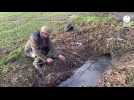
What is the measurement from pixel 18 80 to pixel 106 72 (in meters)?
1.09

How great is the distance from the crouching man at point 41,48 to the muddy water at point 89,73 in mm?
283

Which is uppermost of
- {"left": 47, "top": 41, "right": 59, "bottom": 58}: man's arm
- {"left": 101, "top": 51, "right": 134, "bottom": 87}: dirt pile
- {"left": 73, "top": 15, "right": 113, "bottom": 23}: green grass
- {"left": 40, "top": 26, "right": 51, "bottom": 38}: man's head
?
{"left": 73, "top": 15, "right": 113, "bottom": 23}: green grass

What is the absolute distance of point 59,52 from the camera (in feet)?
13.5

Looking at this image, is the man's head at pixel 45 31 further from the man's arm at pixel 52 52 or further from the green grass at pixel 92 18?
the green grass at pixel 92 18

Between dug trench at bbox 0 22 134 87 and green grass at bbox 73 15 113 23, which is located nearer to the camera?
dug trench at bbox 0 22 134 87

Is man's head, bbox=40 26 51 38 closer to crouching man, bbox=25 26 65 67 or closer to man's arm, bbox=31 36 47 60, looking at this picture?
crouching man, bbox=25 26 65 67

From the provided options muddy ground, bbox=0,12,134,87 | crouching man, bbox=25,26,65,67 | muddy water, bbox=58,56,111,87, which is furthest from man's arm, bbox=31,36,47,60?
muddy water, bbox=58,56,111,87

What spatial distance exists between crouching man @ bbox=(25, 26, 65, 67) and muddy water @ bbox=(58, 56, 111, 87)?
0.93 feet

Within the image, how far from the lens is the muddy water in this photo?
401 cm

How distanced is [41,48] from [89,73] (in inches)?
26.8

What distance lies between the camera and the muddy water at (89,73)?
13.2 ft

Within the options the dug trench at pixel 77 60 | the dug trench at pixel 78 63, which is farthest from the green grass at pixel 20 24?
the dug trench at pixel 78 63

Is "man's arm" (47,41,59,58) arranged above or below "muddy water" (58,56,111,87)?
above
